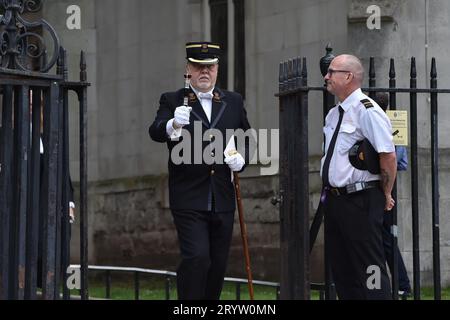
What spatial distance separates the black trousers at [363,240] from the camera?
11.0 metres

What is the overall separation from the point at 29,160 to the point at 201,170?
1836 millimetres

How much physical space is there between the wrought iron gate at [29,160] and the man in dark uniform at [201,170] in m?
1.18

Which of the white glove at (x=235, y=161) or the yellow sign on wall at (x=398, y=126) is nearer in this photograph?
the yellow sign on wall at (x=398, y=126)

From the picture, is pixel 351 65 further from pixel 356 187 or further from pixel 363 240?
pixel 363 240

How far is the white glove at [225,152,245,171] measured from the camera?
1190 cm

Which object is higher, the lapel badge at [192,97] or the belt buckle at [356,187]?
the lapel badge at [192,97]

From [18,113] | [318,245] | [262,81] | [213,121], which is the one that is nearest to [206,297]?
[213,121]

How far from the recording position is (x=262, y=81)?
63.9 feet

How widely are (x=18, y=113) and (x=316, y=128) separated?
817 cm

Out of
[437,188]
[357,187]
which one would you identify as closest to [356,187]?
[357,187]

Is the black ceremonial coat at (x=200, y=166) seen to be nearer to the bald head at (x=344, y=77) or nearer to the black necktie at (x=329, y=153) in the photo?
the black necktie at (x=329, y=153)

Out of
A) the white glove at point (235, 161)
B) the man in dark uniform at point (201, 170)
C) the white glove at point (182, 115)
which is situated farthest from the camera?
the white glove at point (235, 161)

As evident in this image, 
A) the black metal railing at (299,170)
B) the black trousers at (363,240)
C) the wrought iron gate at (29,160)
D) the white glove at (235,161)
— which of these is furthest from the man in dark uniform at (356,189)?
the wrought iron gate at (29,160)
